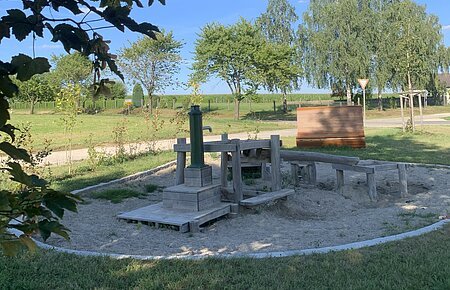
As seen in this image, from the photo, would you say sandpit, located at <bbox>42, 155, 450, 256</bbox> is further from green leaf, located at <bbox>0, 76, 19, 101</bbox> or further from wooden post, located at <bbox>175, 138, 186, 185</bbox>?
green leaf, located at <bbox>0, 76, 19, 101</bbox>

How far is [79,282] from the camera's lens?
11.4 feet

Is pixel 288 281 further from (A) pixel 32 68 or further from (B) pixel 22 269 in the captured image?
(A) pixel 32 68

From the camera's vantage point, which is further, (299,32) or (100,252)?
(299,32)

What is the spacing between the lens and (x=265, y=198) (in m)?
6.48

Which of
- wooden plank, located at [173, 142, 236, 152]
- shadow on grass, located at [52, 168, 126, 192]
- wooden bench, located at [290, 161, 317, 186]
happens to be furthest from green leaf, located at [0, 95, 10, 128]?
wooden bench, located at [290, 161, 317, 186]

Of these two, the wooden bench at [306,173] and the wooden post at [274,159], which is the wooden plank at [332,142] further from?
the wooden post at [274,159]

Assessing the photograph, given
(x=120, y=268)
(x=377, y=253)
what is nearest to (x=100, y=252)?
(x=120, y=268)

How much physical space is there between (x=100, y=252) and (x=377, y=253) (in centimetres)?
269

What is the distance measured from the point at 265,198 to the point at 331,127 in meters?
8.84

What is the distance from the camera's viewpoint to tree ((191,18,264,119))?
3778 centimetres

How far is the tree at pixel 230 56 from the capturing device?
37781 millimetres

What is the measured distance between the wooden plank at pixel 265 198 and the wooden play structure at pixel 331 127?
789 centimetres

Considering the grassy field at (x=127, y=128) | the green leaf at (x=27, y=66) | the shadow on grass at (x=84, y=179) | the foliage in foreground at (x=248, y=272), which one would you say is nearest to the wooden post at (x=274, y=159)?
the foliage in foreground at (x=248, y=272)

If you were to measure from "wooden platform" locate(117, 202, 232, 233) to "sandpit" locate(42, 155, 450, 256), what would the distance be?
0.09 metres
